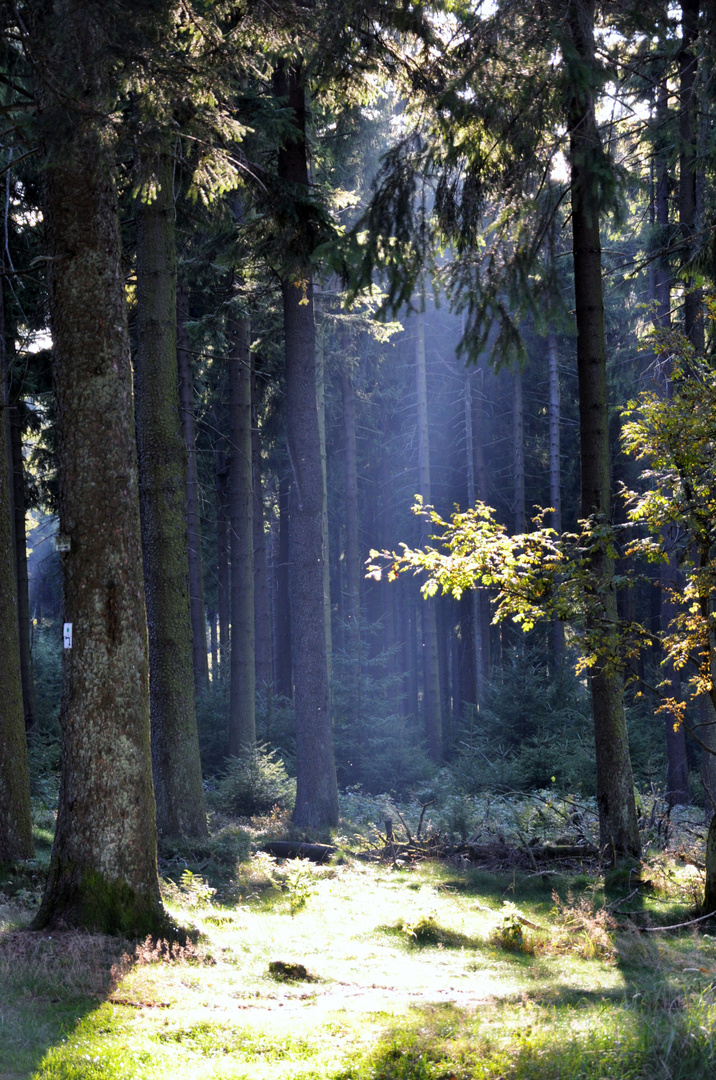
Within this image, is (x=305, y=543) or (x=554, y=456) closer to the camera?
(x=305, y=543)

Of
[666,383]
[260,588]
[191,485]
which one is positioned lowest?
[260,588]

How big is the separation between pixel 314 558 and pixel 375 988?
8.20 m

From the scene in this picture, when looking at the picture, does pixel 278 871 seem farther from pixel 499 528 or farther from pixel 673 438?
pixel 673 438

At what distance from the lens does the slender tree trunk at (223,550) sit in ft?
80.6

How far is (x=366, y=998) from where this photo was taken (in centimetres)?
539

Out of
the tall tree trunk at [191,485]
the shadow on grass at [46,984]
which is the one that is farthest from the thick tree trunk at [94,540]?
the tall tree trunk at [191,485]

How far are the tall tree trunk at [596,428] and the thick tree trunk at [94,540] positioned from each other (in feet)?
16.5

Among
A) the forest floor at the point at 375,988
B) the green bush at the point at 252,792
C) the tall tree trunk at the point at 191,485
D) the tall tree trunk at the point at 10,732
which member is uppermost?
the tall tree trunk at the point at 191,485

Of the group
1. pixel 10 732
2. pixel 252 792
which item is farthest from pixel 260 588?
pixel 10 732

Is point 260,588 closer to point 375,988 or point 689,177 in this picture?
point 689,177

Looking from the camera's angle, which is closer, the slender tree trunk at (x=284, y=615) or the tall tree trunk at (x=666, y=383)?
the tall tree trunk at (x=666, y=383)

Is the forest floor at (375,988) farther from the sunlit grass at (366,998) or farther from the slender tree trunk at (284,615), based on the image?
the slender tree trunk at (284,615)

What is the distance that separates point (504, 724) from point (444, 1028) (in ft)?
54.0

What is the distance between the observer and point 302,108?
44.0 feet
